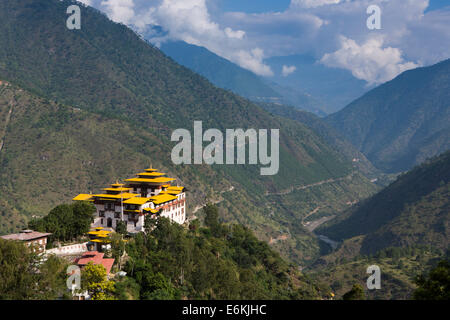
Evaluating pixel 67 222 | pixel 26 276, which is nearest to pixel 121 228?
pixel 67 222

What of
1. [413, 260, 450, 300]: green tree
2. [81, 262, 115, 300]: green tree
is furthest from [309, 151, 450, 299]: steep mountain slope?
[81, 262, 115, 300]: green tree

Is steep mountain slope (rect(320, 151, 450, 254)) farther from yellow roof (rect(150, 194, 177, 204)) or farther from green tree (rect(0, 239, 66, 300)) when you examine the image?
green tree (rect(0, 239, 66, 300))

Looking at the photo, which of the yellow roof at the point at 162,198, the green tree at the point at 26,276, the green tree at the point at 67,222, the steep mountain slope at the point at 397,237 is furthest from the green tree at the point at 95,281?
the steep mountain slope at the point at 397,237

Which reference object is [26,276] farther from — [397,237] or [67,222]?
[397,237]

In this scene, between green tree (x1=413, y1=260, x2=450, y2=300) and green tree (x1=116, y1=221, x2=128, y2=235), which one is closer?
green tree (x1=413, y1=260, x2=450, y2=300)

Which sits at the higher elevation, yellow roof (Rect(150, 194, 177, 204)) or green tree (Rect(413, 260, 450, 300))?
yellow roof (Rect(150, 194, 177, 204))

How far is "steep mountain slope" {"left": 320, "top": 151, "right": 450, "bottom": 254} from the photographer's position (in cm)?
14025

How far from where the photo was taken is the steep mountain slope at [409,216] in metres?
140

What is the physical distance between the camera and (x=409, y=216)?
154 m

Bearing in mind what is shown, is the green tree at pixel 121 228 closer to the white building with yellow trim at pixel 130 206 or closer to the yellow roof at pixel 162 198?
the white building with yellow trim at pixel 130 206

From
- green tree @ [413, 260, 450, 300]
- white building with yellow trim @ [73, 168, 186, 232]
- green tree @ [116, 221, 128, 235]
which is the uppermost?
white building with yellow trim @ [73, 168, 186, 232]
